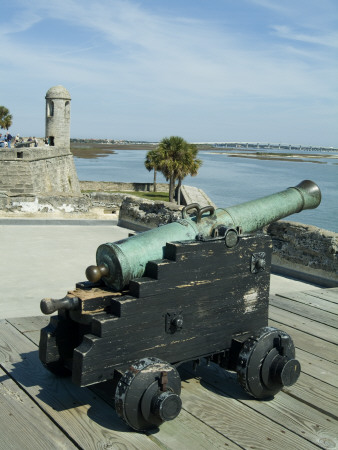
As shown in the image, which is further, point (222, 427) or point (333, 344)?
point (333, 344)

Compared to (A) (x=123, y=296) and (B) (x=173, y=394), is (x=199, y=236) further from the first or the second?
(B) (x=173, y=394)

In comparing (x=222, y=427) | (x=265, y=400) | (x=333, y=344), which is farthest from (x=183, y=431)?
(x=333, y=344)

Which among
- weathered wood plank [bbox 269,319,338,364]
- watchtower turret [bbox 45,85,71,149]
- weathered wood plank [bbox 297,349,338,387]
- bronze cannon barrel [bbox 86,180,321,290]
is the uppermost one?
watchtower turret [bbox 45,85,71,149]

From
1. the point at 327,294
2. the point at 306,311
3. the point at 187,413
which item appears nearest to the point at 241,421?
the point at 187,413

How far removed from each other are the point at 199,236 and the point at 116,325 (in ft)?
2.03

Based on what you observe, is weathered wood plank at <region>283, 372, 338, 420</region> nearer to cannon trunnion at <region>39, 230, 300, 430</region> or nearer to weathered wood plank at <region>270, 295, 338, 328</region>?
cannon trunnion at <region>39, 230, 300, 430</region>

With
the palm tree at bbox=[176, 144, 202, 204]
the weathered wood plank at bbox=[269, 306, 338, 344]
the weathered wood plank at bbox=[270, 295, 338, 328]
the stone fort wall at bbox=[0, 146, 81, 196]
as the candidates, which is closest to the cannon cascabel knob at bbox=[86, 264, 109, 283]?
the weathered wood plank at bbox=[269, 306, 338, 344]

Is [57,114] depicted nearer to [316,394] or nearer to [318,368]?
[318,368]

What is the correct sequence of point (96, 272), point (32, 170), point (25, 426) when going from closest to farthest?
A: point (25, 426)
point (96, 272)
point (32, 170)

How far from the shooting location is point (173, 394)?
225 centimetres

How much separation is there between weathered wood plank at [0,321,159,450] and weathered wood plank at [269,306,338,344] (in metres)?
1.70

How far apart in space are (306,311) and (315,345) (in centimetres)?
71

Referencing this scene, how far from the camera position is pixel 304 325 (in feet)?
12.5

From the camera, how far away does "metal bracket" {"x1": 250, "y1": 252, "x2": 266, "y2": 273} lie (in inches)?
110
